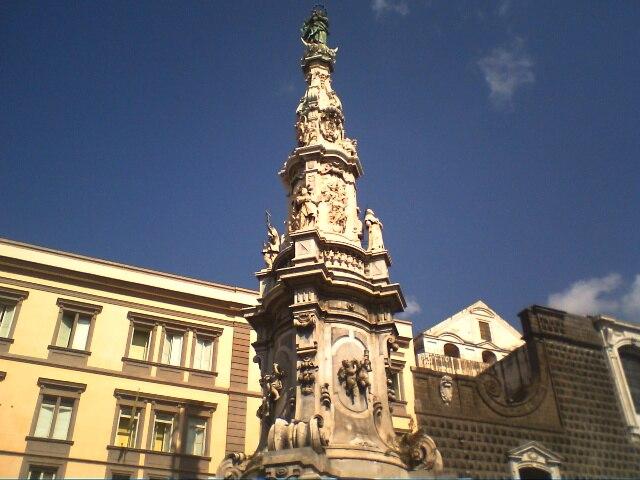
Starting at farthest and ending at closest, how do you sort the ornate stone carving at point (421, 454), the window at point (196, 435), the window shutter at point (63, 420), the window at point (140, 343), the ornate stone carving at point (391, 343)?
the window at point (140, 343) < the window at point (196, 435) < the window shutter at point (63, 420) < the ornate stone carving at point (391, 343) < the ornate stone carving at point (421, 454)

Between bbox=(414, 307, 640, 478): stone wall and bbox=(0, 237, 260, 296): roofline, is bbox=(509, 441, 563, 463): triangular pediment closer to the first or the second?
bbox=(414, 307, 640, 478): stone wall

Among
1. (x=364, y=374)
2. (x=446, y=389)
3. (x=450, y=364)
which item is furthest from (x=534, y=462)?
(x=364, y=374)

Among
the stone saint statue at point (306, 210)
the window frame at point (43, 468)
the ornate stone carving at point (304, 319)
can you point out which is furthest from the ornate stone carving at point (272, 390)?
the window frame at point (43, 468)

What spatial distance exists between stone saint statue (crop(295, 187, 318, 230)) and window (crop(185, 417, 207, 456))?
1038cm

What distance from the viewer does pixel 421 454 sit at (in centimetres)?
1078

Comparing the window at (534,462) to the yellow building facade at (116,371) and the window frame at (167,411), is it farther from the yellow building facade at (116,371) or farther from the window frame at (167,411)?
the window frame at (167,411)

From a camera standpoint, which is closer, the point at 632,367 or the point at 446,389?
the point at 446,389

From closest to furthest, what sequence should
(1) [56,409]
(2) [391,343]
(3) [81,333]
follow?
(2) [391,343] → (1) [56,409] → (3) [81,333]

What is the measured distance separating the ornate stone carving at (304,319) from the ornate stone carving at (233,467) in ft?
9.23

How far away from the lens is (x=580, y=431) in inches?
902

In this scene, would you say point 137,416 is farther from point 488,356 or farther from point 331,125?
point 488,356

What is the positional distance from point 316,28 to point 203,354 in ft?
40.7

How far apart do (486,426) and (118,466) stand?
13.3 metres

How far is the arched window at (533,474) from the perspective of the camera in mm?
21359
